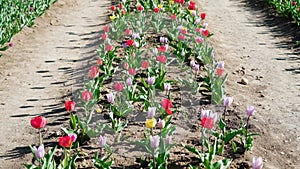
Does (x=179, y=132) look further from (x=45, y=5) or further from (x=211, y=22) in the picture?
(x=45, y=5)

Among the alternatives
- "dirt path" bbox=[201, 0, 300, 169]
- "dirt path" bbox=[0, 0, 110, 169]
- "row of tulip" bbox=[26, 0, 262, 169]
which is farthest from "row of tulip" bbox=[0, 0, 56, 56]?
"dirt path" bbox=[201, 0, 300, 169]

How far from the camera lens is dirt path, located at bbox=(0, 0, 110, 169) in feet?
15.2

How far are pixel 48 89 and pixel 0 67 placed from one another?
1.34 meters

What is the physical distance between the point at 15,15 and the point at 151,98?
184 inches

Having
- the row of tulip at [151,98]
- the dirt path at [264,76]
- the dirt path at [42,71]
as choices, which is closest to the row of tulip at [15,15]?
the dirt path at [42,71]

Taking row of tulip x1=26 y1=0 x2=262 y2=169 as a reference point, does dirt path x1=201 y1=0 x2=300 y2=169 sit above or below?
below

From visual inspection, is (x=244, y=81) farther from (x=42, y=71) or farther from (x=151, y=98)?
(x=42, y=71)

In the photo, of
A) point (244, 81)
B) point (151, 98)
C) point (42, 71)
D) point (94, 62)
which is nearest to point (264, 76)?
point (244, 81)

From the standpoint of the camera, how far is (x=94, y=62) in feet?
21.9

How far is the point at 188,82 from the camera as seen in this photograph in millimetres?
5559

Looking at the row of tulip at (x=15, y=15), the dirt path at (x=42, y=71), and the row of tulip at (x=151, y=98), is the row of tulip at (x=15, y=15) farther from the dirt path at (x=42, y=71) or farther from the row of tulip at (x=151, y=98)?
the row of tulip at (x=151, y=98)

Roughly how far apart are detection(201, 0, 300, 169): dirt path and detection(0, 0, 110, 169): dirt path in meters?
2.24

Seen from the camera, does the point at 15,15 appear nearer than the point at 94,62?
No

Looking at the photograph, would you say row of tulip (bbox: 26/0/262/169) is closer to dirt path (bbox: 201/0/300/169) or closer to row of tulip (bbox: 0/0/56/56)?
dirt path (bbox: 201/0/300/169)
